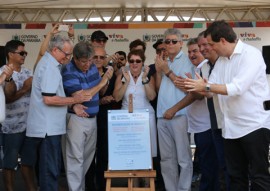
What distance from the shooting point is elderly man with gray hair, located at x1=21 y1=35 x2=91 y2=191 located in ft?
10.6

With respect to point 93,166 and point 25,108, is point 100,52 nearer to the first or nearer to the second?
point 25,108

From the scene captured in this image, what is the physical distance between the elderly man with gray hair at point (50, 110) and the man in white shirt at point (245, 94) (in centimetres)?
114

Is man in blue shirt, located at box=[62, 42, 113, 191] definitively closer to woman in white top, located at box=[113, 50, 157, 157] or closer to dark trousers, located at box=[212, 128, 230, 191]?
woman in white top, located at box=[113, 50, 157, 157]

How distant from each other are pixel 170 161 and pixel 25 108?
1.45 meters

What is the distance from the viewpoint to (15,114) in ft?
12.5

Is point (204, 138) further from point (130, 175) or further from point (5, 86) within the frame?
point (5, 86)

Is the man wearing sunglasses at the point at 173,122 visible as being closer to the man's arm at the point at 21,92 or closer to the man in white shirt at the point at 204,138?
the man in white shirt at the point at 204,138

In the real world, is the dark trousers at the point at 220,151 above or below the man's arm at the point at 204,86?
below

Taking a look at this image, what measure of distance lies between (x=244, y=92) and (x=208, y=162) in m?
1.19

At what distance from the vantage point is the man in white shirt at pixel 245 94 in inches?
103

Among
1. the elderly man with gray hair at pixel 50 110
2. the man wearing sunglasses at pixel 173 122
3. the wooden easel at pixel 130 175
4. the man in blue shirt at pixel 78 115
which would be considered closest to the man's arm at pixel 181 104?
the man wearing sunglasses at pixel 173 122

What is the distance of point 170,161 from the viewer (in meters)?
3.67

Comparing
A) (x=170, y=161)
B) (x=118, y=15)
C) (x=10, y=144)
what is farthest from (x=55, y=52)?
(x=118, y=15)

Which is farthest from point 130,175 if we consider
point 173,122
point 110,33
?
point 110,33
